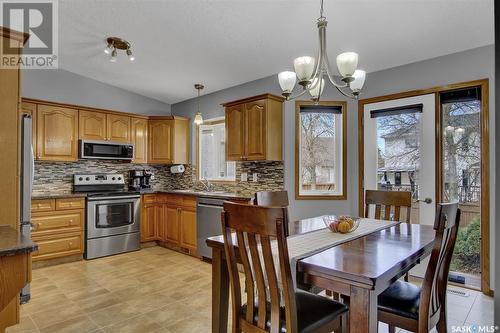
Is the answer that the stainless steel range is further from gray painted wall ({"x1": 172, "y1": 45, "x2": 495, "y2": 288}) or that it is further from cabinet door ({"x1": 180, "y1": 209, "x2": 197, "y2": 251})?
gray painted wall ({"x1": 172, "y1": 45, "x2": 495, "y2": 288})

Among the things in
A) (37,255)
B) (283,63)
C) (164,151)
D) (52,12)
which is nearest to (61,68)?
(52,12)

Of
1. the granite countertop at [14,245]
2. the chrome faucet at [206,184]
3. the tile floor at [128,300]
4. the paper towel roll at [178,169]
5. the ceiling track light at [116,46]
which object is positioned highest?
the ceiling track light at [116,46]

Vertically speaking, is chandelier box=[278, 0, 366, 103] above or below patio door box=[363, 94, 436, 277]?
above

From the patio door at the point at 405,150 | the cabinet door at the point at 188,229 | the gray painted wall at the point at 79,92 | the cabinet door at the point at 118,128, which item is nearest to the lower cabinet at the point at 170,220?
the cabinet door at the point at 188,229

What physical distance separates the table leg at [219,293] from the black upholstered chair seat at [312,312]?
19 cm

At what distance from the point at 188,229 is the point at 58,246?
5.53 ft

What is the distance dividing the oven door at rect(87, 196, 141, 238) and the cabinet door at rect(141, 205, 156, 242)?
0.10m

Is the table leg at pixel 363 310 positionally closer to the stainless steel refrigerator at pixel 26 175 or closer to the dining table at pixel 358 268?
the dining table at pixel 358 268

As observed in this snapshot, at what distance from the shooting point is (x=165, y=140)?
16.9 ft

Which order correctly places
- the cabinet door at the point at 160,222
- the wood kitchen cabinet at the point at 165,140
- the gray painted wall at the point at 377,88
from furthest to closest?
1. the wood kitchen cabinet at the point at 165,140
2. the cabinet door at the point at 160,222
3. the gray painted wall at the point at 377,88

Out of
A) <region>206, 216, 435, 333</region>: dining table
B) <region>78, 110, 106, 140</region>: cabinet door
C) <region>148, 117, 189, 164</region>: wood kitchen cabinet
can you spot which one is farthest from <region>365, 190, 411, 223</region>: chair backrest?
<region>78, 110, 106, 140</region>: cabinet door

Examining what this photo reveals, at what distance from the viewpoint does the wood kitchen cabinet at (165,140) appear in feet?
16.9

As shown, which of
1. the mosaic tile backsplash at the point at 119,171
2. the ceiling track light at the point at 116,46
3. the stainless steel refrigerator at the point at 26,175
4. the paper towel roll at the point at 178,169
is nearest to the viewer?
the stainless steel refrigerator at the point at 26,175

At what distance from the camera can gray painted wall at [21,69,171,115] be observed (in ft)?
13.9
